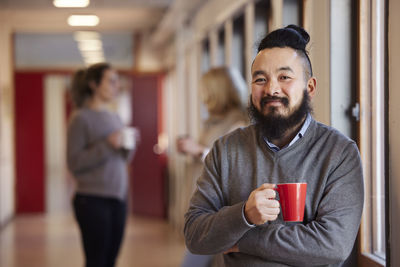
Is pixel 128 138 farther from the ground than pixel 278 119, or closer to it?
closer to it

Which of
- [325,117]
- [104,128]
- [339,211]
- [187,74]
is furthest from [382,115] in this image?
[187,74]

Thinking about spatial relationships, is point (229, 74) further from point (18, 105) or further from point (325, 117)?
point (18, 105)

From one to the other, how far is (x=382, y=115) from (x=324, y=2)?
20.2 inches

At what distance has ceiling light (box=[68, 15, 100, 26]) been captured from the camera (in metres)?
6.82

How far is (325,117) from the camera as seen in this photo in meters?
2.20

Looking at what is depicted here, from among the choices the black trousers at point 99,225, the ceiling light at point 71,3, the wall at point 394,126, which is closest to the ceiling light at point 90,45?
the ceiling light at point 71,3

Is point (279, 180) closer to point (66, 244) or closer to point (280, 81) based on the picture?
point (280, 81)

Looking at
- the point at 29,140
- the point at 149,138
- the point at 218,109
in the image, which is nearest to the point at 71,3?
the point at 149,138

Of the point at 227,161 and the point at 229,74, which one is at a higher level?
the point at 229,74

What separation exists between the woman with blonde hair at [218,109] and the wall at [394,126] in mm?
1085

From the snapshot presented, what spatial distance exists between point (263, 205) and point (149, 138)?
697 centimetres

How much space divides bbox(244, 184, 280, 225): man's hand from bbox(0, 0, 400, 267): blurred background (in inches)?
19.7

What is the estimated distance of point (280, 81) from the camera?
149 cm

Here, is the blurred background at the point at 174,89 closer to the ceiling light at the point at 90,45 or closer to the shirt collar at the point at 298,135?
the ceiling light at the point at 90,45
